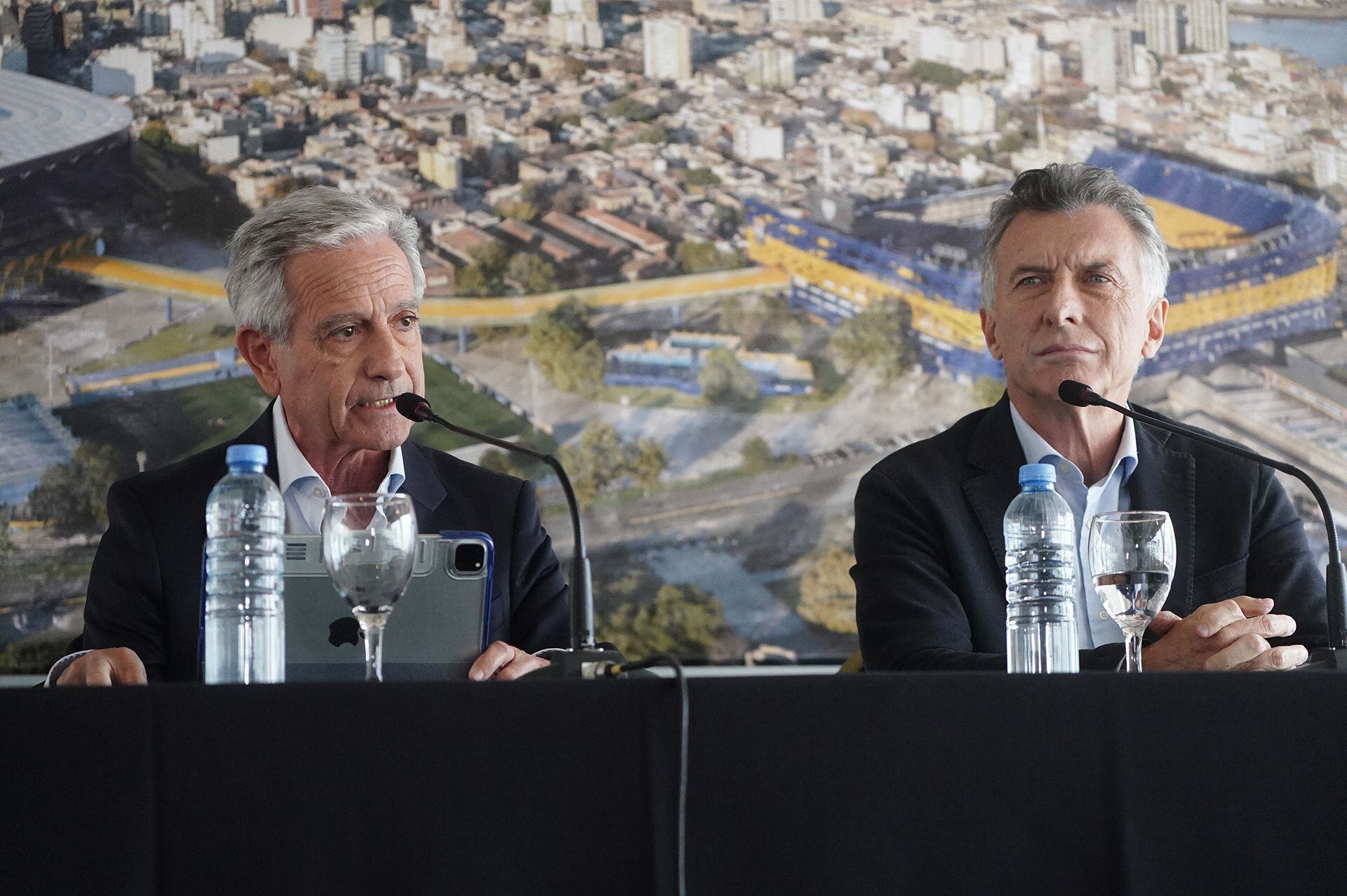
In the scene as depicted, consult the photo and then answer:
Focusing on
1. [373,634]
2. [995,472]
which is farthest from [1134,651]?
[373,634]

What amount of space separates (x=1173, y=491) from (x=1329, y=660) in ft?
2.15

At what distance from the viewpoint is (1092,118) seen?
2.99 meters

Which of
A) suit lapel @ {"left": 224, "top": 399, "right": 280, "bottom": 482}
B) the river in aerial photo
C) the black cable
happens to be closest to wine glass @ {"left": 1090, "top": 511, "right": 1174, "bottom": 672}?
the black cable

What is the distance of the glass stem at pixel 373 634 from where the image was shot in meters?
1.26

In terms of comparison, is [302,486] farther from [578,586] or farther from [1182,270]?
[1182,270]

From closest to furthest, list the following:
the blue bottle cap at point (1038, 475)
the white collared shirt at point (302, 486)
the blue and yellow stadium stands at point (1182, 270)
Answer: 1. the blue bottle cap at point (1038, 475)
2. the white collared shirt at point (302, 486)
3. the blue and yellow stadium stands at point (1182, 270)

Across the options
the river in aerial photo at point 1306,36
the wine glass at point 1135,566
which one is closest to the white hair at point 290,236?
the wine glass at point 1135,566

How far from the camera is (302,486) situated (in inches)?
73.8

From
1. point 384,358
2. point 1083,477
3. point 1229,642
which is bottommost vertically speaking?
point 1229,642

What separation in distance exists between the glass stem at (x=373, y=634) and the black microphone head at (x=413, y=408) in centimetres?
35

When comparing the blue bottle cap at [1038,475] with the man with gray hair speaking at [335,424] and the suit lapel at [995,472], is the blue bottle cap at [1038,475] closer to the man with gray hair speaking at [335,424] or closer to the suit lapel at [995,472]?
the suit lapel at [995,472]

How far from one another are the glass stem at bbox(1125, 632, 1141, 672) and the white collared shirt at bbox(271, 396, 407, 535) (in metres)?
0.98

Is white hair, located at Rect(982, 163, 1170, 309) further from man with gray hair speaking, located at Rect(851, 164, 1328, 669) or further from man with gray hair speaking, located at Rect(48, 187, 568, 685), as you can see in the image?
man with gray hair speaking, located at Rect(48, 187, 568, 685)

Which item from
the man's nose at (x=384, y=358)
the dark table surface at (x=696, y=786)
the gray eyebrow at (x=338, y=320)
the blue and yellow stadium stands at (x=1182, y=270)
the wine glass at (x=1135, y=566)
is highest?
the blue and yellow stadium stands at (x=1182, y=270)
